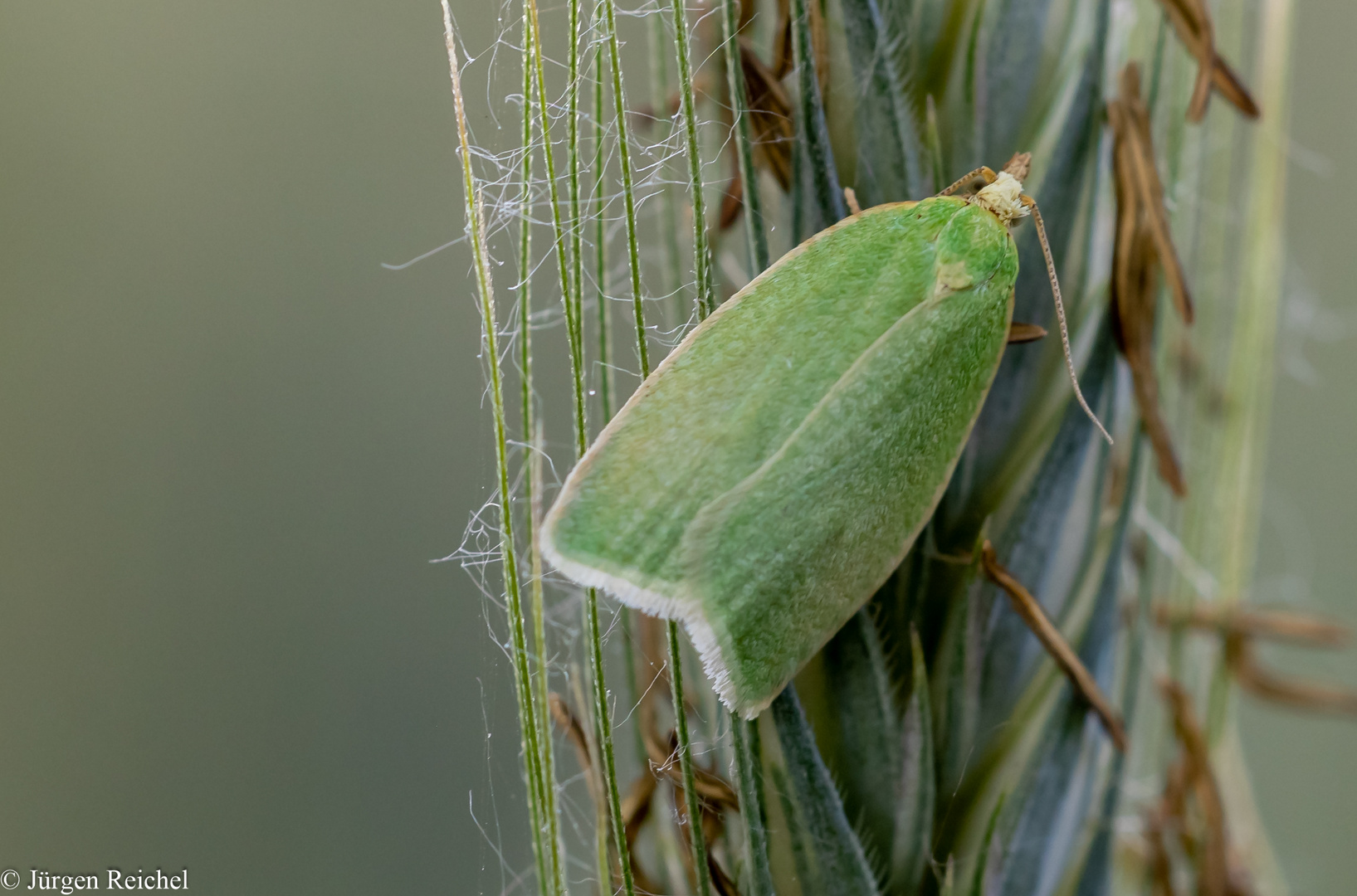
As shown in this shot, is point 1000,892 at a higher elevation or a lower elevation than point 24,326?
lower

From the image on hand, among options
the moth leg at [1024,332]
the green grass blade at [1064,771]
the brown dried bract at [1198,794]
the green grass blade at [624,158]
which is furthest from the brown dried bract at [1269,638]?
the green grass blade at [624,158]

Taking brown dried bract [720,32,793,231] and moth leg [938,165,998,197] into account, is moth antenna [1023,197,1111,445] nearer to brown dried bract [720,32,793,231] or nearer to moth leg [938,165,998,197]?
moth leg [938,165,998,197]

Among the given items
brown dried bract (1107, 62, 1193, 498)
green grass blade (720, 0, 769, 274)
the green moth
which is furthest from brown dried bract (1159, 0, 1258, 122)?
green grass blade (720, 0, 769, 274)

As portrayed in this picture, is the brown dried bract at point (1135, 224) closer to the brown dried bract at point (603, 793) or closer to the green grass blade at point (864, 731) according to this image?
the green grass blade at point (864, 731)

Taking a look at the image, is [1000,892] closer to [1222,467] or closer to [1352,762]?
[1222,467]

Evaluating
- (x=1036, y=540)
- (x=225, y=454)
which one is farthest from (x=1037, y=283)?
(x=225, y=454)

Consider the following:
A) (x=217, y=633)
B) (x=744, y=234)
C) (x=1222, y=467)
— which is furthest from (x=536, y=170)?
(x=1222, y=467)

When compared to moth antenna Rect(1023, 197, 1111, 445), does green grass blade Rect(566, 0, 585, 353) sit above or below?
above
